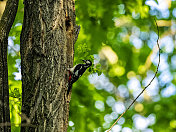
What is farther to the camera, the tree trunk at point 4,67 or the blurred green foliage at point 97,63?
the blurred green foliage at point 97,63

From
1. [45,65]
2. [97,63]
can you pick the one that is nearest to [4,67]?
[45,65]

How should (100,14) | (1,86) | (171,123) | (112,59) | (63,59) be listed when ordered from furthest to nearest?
(112,59) < (171,123) < (100,14) < (63,59) < (1,86)

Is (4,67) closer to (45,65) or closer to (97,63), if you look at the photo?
(45,65)

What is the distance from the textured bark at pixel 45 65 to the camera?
279 centimetres

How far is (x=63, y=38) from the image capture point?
10.4 feet

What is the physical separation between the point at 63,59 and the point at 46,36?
32 centimetres

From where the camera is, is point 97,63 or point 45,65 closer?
point 45,65

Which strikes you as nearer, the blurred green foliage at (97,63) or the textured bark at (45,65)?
the textured bark at (45,65)

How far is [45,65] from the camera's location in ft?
9.65

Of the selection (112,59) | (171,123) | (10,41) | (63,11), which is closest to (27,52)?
(63,11)

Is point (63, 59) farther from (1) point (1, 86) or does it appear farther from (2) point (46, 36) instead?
(1) point (1, 86)

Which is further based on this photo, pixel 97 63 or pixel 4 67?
pixel 97 63

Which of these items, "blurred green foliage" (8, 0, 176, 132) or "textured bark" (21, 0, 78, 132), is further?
"blurred green foliage" (8, 0, 176, 132)

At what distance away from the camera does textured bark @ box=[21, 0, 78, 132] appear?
279 cm
